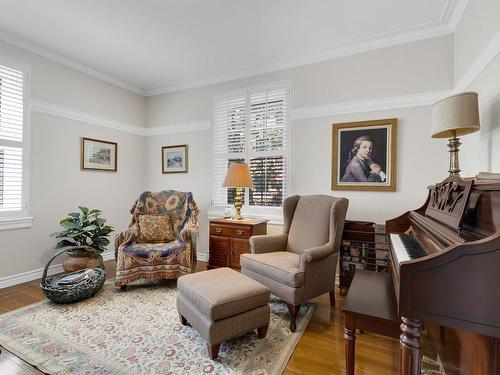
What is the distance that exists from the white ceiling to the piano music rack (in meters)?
2.03

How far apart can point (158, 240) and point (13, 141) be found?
1956 millimetres

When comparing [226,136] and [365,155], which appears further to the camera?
[226,136]

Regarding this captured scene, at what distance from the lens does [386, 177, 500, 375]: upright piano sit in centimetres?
78

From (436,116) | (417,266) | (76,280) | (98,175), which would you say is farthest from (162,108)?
(417,266)

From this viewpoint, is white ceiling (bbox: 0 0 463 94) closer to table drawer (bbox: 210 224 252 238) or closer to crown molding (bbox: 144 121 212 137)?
crown molding (bbox: 144 121 212 137)

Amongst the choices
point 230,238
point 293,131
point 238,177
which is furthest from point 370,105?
point 230,238

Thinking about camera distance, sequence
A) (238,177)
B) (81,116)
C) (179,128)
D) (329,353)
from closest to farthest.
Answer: (329,353) → (238,177) → (81,116) → (179,128)

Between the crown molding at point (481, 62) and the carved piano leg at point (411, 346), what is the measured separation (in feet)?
6.21

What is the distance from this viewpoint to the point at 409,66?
280cm

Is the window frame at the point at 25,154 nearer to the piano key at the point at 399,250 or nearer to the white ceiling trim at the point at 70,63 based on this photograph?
the white ceiling trim at the point at 70,63

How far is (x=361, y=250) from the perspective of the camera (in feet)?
9.01

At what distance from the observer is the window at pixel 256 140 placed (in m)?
3.48

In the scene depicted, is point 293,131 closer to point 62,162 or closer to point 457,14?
point 457,14

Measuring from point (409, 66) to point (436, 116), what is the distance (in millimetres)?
1175
